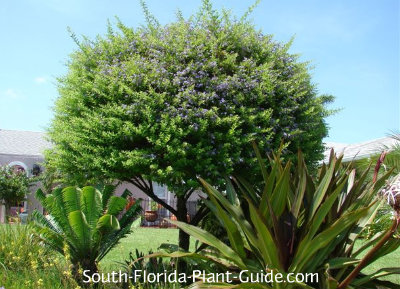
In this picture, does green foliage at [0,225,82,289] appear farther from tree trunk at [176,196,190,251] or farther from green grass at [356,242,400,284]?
green grass at [356,242,400,284]

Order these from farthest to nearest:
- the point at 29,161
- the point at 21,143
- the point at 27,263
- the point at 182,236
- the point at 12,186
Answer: the point at 21,143 → the point at 29,161 → the point at 12,186 → the point at 182,236 → the point at 27,263

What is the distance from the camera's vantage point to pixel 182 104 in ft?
20.7

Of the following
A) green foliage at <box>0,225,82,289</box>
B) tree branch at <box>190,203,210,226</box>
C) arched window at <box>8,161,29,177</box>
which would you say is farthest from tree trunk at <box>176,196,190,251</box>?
arched window at <box>8,161,29,177</box>

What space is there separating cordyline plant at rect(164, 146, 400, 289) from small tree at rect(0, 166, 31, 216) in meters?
17.9

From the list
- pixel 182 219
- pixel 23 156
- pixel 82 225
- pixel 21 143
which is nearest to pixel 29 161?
pixel 23 156

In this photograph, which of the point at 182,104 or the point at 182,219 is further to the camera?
the point at 182,219

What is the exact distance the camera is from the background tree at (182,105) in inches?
249

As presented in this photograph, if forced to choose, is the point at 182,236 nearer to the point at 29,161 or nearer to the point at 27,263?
the point at 27,263

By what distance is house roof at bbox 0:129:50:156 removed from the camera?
24320 millimetres

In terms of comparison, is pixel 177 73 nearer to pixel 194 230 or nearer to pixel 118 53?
pixel 118 53

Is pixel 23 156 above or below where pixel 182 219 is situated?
above

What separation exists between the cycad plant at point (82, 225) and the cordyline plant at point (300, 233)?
4.60ft

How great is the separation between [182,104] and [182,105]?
0.06 feet

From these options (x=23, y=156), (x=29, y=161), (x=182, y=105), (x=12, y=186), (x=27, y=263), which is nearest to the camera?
(x=182, y=105)
